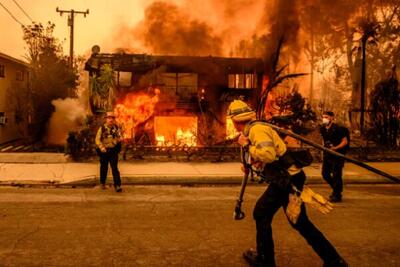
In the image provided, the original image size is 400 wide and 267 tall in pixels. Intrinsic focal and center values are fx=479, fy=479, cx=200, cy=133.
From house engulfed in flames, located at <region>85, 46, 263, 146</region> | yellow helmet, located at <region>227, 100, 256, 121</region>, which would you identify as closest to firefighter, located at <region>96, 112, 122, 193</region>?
yellow helmet, located at <region>227, 100, 256, 121</region>

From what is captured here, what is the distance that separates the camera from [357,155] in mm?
14547

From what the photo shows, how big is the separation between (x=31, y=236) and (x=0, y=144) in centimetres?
1584

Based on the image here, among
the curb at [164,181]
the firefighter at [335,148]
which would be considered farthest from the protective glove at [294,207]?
the curb at [164,181]

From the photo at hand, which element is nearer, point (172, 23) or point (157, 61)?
point (157, 61)

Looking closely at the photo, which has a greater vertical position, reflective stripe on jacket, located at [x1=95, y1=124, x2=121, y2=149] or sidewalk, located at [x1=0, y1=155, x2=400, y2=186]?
reflective stripe on jacket, located at [x1=95, y1=124, x2=121, y2=149]

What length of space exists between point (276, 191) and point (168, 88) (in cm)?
1438

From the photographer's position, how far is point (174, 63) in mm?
18703

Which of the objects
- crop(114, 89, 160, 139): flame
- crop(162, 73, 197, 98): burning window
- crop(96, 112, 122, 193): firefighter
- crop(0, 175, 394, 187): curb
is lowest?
crop(0, 175, 394, 187): curb

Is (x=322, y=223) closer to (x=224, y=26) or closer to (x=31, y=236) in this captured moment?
(x=31, y=236)

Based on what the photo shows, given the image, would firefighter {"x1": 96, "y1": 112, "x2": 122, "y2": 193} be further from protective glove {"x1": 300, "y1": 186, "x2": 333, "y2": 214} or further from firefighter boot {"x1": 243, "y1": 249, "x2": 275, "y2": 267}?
protective glove {"x1": 300, "y1": 186, "x2": 333, "y2": 214}

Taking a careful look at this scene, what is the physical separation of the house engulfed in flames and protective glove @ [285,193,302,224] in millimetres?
11950

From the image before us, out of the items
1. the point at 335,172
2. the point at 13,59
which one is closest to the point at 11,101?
the point at 13,59

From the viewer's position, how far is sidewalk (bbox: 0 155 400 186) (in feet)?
35.2

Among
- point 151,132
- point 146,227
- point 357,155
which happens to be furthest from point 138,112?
point 146,227
